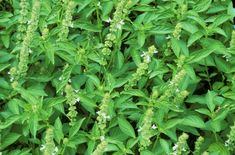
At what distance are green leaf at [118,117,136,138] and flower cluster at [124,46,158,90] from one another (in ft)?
0.64

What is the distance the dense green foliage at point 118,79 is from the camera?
9.68 ft

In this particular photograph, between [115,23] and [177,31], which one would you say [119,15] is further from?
[177,31]

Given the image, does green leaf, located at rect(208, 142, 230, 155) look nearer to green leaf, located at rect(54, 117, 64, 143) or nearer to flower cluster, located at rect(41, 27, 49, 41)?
green leaf, located at rect(54, 117, 64, 143)

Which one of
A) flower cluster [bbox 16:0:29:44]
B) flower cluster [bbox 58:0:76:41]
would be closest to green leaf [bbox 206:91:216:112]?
flower cluster [bbox 58:0:76:41]

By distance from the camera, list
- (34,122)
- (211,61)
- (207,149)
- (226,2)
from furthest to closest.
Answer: (226,2) → (211,61) → (207,149) → (34,122)

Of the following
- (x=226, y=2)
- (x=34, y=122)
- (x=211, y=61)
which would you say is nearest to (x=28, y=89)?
(x=34, y=122)

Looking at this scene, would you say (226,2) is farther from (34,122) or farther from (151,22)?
(34,122)

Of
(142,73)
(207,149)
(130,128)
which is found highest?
(142,73)

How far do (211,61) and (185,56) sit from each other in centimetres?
23

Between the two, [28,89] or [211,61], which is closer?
[28,89]

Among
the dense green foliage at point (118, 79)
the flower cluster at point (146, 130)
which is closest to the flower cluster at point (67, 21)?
the dense green foliage at point (118, 79)

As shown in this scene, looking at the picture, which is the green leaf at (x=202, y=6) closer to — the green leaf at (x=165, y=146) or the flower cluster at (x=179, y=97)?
the flower cluster at (x=179, y=97)

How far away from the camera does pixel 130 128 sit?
2.97 meters

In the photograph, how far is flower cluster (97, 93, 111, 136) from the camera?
2.73 meters
